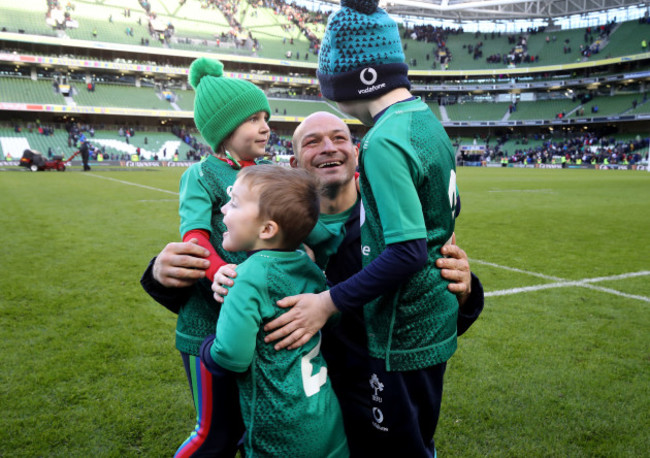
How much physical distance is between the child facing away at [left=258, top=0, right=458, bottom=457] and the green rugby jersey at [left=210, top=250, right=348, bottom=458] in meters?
0.08

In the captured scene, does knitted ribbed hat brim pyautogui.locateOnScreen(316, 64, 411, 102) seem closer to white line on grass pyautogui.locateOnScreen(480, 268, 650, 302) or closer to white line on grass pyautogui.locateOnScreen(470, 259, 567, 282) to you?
white line on grass pyautogui.locateOnScreen(480, 268, 650, 302)

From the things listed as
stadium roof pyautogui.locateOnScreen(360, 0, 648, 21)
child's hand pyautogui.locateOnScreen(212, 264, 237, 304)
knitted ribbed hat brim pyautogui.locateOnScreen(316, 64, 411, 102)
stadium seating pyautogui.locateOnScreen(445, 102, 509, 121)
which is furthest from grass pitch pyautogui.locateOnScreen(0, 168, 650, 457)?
stadium seating pyautogui.locateOnScreen(445, 102, 509, 121)

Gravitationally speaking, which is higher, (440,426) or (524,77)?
(524,77)

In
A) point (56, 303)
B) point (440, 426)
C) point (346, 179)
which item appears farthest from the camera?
point (56, 303)

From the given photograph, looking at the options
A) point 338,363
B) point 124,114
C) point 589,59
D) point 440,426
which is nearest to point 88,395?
point 338,363

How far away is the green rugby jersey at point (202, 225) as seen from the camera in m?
1.82

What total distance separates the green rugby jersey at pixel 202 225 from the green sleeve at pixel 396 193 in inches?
29.3

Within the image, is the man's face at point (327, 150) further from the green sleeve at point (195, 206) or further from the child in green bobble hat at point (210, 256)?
the green sleeve at point (195, 206)

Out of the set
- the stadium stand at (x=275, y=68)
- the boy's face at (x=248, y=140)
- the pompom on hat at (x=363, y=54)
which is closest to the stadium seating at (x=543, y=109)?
the stadium stand at (x=275, y=68)

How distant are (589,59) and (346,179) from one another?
6107 centimetres

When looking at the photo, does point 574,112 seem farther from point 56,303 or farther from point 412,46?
point 56,303

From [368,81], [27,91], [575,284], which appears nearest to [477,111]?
[27,91]

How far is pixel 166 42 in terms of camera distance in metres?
48.3

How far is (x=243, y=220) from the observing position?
152 cm
